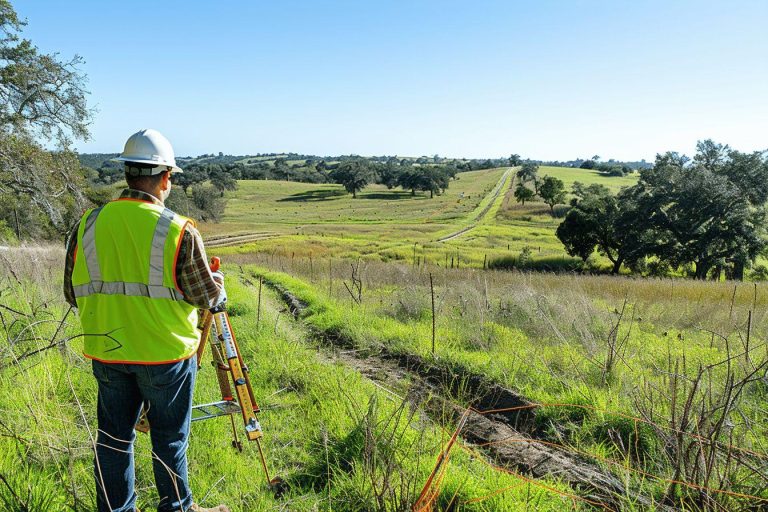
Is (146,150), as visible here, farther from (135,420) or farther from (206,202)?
(206,202)

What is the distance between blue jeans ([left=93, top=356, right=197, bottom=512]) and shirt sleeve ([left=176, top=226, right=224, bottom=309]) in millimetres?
404

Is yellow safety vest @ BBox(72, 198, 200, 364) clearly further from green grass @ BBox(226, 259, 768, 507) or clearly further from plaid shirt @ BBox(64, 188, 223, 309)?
green grass @ BBox(226, 259, 768, 507)

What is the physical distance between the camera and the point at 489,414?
521 centimetres

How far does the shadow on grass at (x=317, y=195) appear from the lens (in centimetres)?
10675

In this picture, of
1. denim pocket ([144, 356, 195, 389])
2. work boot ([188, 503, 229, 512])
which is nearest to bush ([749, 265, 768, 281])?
work boot ([188, 503, 229, 512])

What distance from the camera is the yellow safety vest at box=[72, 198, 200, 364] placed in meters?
2.58

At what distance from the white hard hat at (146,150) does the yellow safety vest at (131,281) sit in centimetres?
24

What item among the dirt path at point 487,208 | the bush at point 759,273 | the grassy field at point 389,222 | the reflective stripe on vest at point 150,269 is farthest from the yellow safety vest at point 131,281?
the dirt path at point 487,208

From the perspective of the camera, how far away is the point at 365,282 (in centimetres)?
1480

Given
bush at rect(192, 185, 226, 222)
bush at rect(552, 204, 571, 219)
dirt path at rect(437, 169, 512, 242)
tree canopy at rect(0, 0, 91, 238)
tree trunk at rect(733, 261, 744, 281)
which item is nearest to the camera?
tree canopy at rect(0, 0, 91, 238)

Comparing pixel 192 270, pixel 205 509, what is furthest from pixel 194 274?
pixel 205 509

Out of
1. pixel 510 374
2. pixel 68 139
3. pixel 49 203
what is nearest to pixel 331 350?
pixel 510 374

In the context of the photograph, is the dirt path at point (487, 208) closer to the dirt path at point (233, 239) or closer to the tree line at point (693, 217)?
the tree line at point (693, 217)

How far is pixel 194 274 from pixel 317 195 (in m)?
111
